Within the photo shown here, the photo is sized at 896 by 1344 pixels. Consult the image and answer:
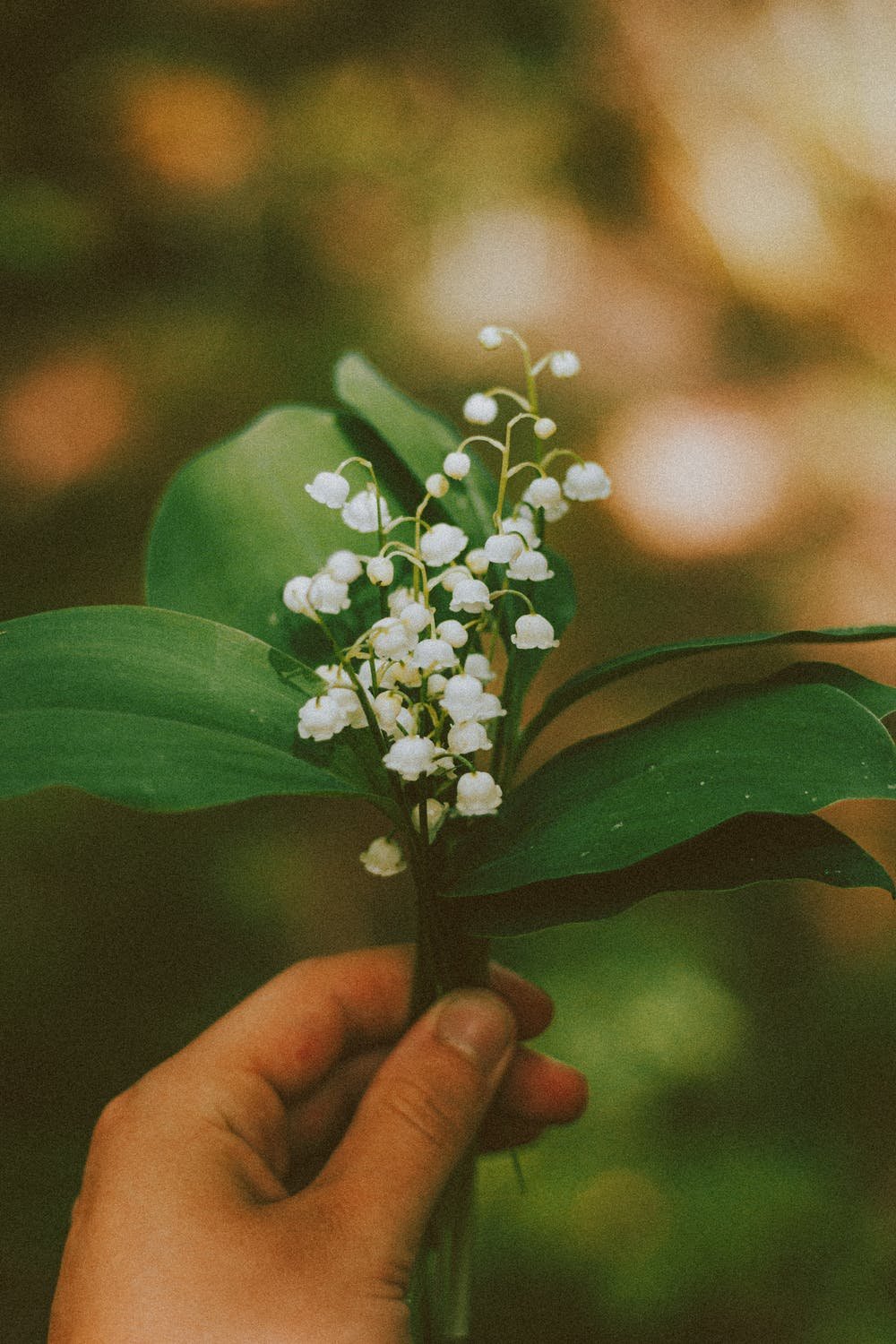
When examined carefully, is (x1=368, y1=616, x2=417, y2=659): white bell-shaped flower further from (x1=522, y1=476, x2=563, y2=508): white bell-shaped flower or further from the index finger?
the index finger

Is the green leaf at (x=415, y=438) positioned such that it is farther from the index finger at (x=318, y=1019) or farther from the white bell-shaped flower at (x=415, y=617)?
the index finger at (x=318, y=1019)

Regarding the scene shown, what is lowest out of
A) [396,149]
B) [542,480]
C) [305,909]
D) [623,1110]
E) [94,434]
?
[623,1110]

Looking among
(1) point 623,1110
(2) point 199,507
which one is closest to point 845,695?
(2) point 199,507

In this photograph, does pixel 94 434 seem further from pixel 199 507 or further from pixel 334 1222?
pixel 334 1222

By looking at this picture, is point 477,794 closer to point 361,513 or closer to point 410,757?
point 410,757

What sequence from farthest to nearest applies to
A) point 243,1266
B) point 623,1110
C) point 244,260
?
1. point 244,260
2. point 623,1110
3. point 243,1266

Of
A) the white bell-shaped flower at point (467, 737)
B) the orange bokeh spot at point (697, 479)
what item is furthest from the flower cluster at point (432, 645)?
the orange bokeh spot at point (697, 479)

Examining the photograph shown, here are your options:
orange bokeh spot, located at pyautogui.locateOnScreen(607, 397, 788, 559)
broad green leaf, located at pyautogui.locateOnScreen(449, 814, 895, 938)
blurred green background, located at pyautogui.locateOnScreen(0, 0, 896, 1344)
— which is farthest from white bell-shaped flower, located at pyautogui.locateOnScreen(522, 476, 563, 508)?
orange bokeh spot, located at pyautogui.locateOnScreen(607, 397, 788, 559)

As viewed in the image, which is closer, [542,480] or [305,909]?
[542,480]
